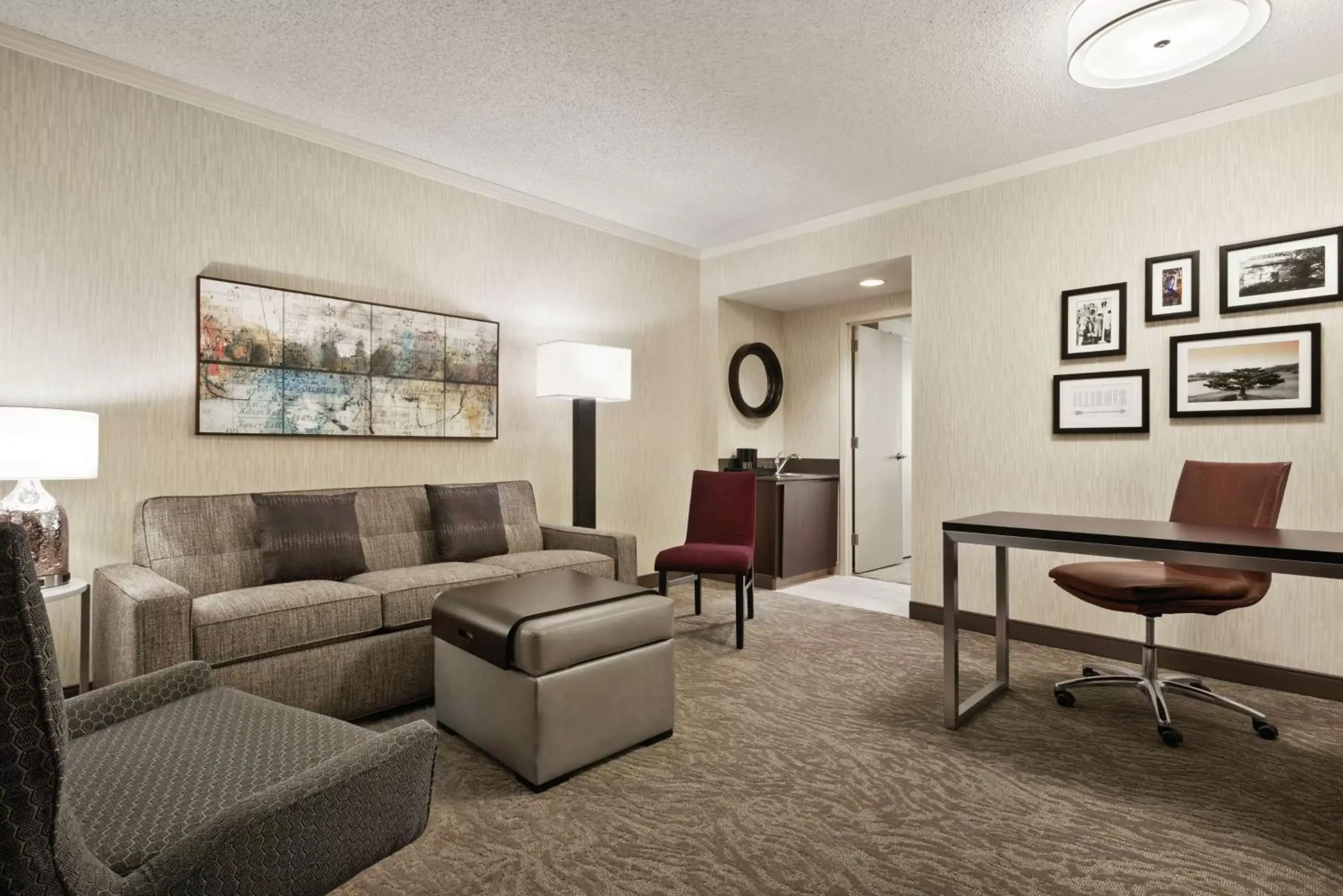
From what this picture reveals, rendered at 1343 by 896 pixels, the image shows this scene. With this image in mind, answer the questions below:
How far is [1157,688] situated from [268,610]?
340 centimetres

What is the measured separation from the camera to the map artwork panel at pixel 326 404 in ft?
11.1

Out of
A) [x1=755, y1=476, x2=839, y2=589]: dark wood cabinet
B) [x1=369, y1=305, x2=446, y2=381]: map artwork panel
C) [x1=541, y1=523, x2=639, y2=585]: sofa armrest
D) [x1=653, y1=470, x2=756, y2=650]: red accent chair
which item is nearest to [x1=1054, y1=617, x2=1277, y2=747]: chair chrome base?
[x1=653, y1=470, x2=756, y2=650]: red accent chair

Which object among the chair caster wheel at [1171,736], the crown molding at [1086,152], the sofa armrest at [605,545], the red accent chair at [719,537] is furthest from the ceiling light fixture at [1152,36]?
the sofa armrest at [605,545]

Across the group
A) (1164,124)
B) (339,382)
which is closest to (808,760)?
(339,382)

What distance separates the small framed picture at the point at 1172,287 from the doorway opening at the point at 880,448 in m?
2.13

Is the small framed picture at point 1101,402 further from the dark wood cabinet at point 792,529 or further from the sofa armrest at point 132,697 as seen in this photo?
the sofa armrest at point 132,697

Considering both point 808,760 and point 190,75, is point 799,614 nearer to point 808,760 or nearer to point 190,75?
point 808,760

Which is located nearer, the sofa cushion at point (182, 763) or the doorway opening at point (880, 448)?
the sofa cushion at point (182, 763)

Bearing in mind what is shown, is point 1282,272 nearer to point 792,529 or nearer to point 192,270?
point 792,529

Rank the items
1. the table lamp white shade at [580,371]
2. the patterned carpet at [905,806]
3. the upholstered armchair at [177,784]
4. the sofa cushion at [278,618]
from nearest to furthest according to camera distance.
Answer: the upholstered armchair at [177,784], the patterned carpet at [905,806], the sofa cushion at [278,618], the table lamp white shade at [580,371]

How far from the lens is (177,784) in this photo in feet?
3.83

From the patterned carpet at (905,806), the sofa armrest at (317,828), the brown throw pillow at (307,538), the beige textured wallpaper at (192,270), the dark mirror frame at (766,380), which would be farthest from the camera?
the dark mirror frame at (766,380)

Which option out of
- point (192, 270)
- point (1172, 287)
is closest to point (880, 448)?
point (1172, 287)

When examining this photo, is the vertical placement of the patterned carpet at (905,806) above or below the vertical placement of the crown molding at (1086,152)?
below
